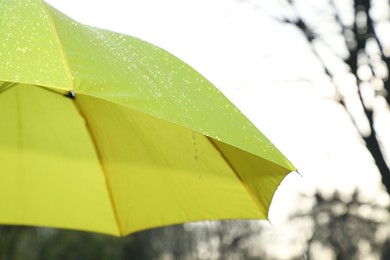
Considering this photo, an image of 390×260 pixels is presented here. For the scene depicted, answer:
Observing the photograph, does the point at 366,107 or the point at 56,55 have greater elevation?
the point at 56,55

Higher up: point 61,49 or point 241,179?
point 61,49

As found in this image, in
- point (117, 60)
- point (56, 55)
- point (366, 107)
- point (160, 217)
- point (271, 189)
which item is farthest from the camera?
point (366, 107)

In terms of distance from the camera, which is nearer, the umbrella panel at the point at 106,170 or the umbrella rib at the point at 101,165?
the umbrella panel at the point at 106,170

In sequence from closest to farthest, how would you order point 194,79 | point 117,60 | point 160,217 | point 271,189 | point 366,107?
point 117,60, point 194,79, point 271,189, point 160,217, point 366,107

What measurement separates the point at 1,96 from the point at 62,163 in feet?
1.70

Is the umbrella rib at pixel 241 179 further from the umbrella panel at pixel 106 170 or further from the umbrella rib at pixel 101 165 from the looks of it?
the umbrella rib at pixel 101 165

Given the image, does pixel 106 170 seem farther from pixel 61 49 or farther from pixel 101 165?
pixel 61 49

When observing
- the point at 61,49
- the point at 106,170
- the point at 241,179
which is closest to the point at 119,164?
the point at 106,170

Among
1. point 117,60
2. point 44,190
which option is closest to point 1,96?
point 44,190

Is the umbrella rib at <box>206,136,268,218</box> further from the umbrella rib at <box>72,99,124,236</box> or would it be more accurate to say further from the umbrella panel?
the umbrella rib at <box>72,99,124,236</box>

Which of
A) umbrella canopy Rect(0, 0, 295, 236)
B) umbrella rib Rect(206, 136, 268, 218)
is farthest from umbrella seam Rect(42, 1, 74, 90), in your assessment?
umbrella rib Rect(206, 136, 268, 218)

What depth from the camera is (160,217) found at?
4121 millimetres

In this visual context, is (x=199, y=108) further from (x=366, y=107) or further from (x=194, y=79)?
(x=366, y=107)

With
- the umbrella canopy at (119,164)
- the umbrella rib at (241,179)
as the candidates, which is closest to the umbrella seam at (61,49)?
the umbrella canopy at (119,164)
